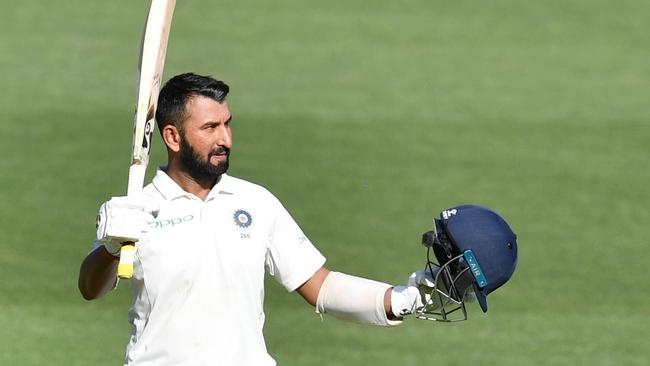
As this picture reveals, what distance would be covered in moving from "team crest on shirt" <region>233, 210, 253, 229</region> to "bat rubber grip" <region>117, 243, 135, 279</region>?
22.3 inches

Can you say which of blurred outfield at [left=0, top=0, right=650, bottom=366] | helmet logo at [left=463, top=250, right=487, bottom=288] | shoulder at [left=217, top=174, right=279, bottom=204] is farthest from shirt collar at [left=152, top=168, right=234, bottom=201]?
blurred outfield at [left=0, top=0, right=650, bottom=366]

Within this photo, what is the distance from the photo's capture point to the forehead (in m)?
5.47

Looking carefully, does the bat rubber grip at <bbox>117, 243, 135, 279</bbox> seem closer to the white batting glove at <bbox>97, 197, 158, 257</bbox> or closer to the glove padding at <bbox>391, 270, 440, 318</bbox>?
the white batting glove at <bbox>97, 197, 158, 257</bbox>

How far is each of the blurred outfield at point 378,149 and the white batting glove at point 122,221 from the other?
3722mm

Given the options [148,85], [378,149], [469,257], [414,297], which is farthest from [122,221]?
[378,149]

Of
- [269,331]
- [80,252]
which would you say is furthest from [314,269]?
[80,252]

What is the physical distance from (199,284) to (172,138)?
701 mm

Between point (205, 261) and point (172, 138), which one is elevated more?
point (172, 138)

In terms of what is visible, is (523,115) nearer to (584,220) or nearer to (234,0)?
(584,220)

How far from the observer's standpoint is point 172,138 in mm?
5547

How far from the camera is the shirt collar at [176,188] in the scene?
17.9 feet

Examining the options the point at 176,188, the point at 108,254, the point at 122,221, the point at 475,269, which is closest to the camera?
the point at 122,221

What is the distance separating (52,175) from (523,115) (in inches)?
176

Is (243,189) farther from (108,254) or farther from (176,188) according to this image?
(108,254)
